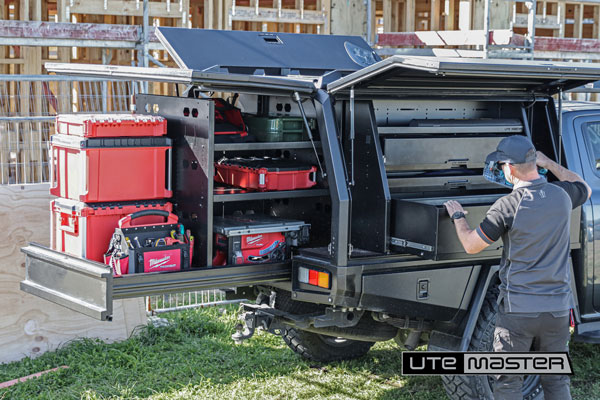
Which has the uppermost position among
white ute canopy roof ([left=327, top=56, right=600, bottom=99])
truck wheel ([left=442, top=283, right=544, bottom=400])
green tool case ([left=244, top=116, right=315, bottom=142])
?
white ute canopy roof ([left=327, top=56, right=600, bottom=99])

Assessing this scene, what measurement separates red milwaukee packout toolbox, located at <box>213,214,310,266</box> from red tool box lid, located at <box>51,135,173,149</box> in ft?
1.93

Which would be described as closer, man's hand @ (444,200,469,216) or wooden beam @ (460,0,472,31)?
man's hand @ (444,200,469,216)

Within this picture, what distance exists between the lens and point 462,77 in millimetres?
4945

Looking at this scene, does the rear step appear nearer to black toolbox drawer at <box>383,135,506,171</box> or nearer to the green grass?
black toolbox drawer at <box>383,135,506,171</box>

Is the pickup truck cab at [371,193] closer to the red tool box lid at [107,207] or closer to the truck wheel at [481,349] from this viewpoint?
the truck wheel at [481,349]

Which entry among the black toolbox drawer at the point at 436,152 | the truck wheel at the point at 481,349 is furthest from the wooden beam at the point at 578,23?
the truck wheel at the point at 481,349

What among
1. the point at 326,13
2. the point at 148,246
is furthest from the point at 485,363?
the point at 326,13

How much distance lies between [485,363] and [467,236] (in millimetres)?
855

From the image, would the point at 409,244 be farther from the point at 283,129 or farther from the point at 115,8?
the point at 115,8

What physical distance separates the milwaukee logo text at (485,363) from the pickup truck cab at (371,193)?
0.34 ft

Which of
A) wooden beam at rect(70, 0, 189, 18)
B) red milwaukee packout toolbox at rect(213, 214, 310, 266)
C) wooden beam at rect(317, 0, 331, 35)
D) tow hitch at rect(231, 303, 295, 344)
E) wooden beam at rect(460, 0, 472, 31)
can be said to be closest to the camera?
red milwaukee packout toolbox at rect(213, 214, 310, 266)

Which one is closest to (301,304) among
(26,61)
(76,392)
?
(76,392)

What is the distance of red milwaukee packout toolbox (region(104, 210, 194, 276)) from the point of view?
4.60 m

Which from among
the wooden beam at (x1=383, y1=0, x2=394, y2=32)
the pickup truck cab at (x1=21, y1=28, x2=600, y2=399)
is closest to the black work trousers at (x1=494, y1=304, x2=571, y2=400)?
the pickup truck cab at (x1=21, y1=28, x2=600, y2=399)
